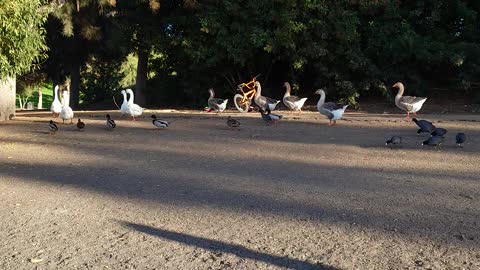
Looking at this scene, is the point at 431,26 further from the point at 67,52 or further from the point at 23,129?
the point at 67,52

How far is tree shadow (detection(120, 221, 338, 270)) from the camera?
4859 mm

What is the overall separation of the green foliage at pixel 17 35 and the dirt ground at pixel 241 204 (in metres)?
2.06

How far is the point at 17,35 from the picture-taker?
11828mm

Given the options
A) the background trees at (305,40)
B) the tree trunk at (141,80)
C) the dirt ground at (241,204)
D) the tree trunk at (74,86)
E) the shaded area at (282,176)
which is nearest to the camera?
the dirt ground at (241,204)

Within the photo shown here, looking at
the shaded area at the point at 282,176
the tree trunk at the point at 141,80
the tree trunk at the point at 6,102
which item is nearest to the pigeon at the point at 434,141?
the shaded area at the point at 282,176

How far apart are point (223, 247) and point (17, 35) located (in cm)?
878

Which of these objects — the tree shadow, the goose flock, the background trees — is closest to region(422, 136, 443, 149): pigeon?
the goose flock

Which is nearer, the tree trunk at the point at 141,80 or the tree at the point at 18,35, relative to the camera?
the tree at the point at 18,35

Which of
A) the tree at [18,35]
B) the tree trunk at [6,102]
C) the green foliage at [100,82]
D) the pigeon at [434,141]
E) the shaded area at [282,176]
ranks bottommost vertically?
the green foliage at [100,82]

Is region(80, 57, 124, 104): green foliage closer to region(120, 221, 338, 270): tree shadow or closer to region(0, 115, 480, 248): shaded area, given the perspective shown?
region(0, 115, 480, 248): shaded area

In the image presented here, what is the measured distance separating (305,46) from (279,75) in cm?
509

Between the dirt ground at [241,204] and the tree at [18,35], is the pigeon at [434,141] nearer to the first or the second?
the dirt ground at [241,204]

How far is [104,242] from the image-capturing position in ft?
18.3

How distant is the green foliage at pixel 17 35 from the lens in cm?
1138
